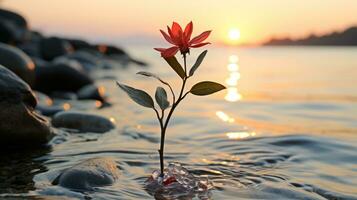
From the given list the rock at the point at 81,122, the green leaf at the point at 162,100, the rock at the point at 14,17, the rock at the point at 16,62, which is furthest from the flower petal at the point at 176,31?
the rock at the point at 14,17

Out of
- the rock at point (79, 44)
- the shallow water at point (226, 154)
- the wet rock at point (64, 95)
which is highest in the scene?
the rock at point (79, 44)

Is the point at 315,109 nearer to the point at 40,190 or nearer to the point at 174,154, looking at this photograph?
the point at 174,154

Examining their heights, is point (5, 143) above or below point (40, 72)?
below

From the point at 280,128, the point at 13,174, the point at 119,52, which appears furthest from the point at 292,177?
the point at 119,52

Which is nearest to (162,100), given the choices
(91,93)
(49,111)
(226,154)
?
(226,154)

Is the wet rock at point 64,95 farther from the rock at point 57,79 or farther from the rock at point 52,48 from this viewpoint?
the rock at point 52,48

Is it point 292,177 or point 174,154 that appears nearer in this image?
point 292,177

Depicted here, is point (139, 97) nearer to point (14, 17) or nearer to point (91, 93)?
point (91, 93)
